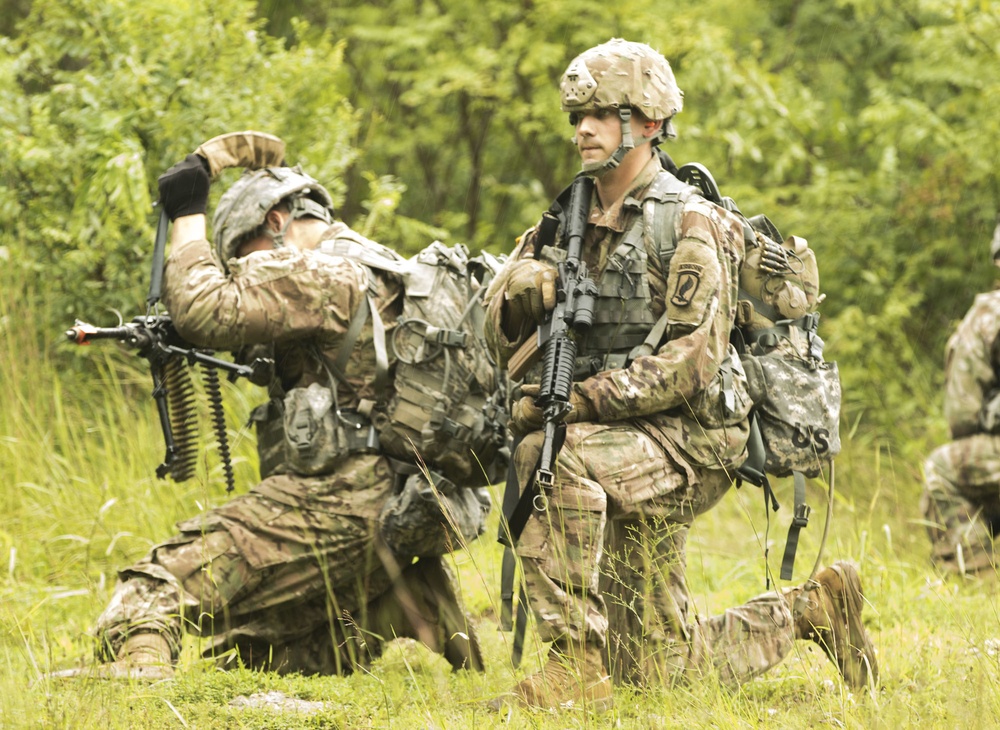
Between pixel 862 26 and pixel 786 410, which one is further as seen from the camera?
pixel 862 26

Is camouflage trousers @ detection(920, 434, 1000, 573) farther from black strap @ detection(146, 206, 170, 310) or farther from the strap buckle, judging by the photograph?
black strap @ detection(146, 206, 170, 310)

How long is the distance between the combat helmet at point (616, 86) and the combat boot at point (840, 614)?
5.40 ft

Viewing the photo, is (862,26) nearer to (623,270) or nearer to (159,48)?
(159,48)

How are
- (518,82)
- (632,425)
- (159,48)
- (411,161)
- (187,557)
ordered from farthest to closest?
(411,161)
(518,82)
(159,48)
(187,557)
(632,425)

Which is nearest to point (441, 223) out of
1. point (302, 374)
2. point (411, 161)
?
point (411, 161)

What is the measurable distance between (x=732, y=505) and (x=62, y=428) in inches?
177

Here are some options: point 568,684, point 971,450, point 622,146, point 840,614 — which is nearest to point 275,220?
point 622,146

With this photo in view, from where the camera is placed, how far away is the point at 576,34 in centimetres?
1181

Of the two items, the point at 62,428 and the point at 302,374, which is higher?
the point at 302,374

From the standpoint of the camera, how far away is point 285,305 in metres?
4.76

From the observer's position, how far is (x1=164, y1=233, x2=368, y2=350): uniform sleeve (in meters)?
4.69

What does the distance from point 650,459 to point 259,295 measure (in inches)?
64.4

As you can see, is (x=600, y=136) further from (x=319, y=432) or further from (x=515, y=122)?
(x=515, y=122)

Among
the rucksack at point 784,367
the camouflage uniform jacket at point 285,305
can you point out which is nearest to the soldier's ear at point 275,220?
the camouflage uniform jacket at point 285,305
